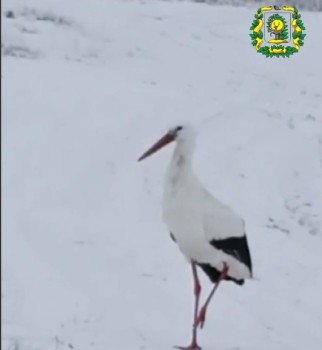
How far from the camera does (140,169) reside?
9.79 meters

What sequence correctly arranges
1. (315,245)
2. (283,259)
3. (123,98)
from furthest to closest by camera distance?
1. (123,98)
2. (315,245)
3. (283,259)

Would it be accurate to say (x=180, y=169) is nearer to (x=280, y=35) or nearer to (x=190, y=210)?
(x=190, y=210)

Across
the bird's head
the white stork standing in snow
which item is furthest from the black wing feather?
the bird's head

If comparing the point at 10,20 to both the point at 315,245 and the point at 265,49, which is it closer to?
the point at 265,49

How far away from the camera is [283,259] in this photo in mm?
A: 8398

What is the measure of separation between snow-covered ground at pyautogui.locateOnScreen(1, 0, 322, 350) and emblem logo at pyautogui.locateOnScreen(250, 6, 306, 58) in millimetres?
173

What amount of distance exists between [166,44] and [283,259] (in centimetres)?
652

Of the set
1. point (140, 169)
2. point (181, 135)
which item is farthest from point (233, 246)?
point (140, 169)

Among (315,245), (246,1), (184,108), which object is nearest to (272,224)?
(315,245)

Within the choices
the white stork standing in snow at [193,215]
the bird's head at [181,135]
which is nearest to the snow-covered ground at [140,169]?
the bird's head at [181,135]

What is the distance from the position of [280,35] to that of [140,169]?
499 cm

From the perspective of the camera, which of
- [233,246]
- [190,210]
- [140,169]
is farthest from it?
[140,169]

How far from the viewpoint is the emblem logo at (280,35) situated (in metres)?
14.3

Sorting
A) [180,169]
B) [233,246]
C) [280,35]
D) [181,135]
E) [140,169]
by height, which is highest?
[181,135]
